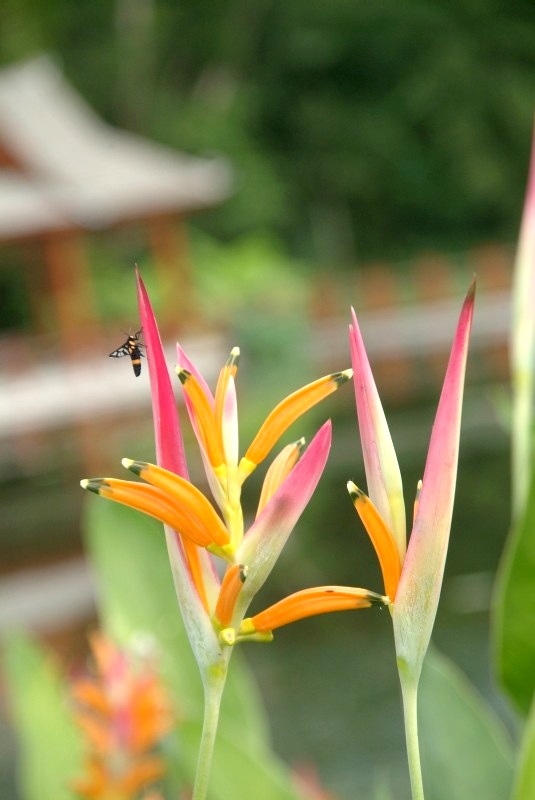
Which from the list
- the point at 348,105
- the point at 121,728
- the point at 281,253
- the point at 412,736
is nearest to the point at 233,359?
the point at 412,736

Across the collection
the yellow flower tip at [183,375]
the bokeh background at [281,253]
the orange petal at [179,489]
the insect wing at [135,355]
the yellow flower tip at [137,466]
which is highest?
the bokeh background at [281,253]

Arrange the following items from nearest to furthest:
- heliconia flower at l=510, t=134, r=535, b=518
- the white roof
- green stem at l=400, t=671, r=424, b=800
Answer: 1. green stem at l=400, t=671, r=424, b=800
2. heliconia flower at l=510, t=134, r=535, b=518
3. the white roof

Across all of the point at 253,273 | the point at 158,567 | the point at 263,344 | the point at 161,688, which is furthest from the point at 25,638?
the point at 253,273

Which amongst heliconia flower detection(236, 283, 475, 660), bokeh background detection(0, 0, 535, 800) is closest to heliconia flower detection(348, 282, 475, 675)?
heliconia flower detection(236, 283, 475, 660)

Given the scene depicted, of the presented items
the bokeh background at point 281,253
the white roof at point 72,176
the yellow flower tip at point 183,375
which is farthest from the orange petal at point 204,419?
the white roof at point 72,176

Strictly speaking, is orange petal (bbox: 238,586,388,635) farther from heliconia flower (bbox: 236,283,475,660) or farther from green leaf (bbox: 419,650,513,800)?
green leaf (bbox: 419,650,513,800)

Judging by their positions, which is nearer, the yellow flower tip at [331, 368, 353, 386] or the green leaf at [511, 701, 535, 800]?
the yellow flower tip at [331, 368, 353, 386]

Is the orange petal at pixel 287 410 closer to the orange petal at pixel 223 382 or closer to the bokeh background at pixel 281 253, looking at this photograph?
the orange petal at pixel 223 382
